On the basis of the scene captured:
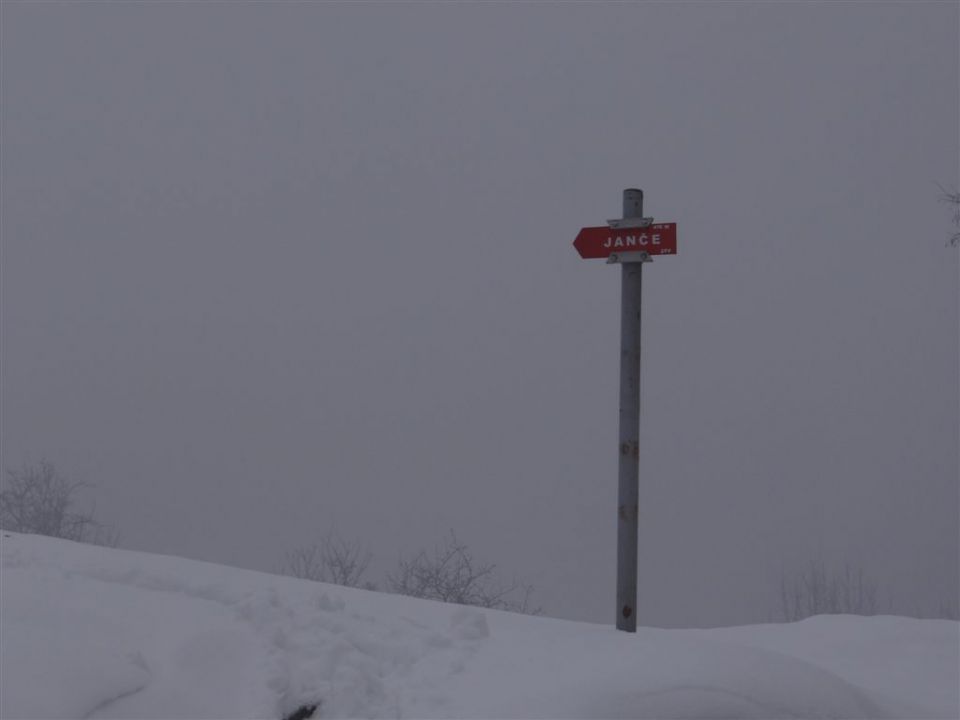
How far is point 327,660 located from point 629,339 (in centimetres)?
309

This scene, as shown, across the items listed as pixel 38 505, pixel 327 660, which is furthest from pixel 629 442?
pixel 38 505

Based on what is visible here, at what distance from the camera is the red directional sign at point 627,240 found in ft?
22.5

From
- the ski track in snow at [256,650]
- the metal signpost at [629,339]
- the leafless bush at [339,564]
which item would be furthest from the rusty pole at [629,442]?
the leafless bush at [339,564]

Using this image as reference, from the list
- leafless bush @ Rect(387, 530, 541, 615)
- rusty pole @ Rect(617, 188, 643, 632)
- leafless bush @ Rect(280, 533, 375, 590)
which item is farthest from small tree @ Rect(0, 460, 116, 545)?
rusty pole @ Rect(617, 188, 643, 632)

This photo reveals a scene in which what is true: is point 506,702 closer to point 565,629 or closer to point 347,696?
point 347,696

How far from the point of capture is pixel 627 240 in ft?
22.8

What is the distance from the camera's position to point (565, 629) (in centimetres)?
597

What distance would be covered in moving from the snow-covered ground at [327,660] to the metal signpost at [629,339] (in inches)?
24.5

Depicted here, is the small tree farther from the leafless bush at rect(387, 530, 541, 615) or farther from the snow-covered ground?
the snow-covered ground

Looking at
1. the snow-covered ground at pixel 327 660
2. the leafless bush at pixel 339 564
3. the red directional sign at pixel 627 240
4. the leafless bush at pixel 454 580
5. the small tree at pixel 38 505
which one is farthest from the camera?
the small tree at pixel 38 505

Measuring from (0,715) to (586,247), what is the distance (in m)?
4.67

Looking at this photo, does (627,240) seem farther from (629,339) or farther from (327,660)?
(327,660)

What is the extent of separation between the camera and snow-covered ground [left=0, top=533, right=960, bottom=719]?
14.4ft

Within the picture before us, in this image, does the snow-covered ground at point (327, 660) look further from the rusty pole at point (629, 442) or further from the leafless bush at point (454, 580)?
the leafless bush at point (454, 580)
